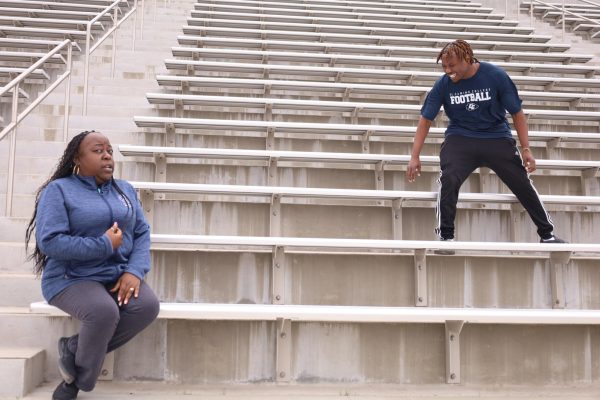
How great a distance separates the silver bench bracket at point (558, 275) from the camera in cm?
246

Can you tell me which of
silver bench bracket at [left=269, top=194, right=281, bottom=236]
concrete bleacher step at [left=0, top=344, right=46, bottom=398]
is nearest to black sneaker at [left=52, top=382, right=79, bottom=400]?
concrete bleacher step at [left=0, top=344, right=46, bottom=398]

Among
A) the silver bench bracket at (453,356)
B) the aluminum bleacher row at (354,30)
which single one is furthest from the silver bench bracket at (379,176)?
the aluminum bleacher row at (354,30)

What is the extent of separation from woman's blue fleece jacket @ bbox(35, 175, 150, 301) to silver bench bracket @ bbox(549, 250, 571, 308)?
1849 millimetres

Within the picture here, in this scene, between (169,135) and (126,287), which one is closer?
(126,287)

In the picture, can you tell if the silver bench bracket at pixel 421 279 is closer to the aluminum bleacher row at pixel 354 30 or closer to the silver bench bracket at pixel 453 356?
the silver bench bracket at pixel 453 356

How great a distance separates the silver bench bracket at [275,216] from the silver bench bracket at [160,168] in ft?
2.65

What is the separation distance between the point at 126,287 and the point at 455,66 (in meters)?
1.89

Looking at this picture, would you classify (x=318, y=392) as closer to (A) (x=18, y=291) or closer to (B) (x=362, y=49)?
(A) (x=18, y=291)

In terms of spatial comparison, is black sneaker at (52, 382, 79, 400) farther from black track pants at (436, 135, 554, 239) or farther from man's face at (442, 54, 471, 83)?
man's face at (442, 54, 471, 83)

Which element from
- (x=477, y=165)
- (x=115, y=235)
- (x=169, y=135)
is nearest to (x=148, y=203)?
(x=115, y=235)

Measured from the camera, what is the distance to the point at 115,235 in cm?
185

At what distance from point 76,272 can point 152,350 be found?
1.57 feet

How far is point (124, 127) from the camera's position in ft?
12.6

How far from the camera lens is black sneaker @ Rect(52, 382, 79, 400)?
1.81m
